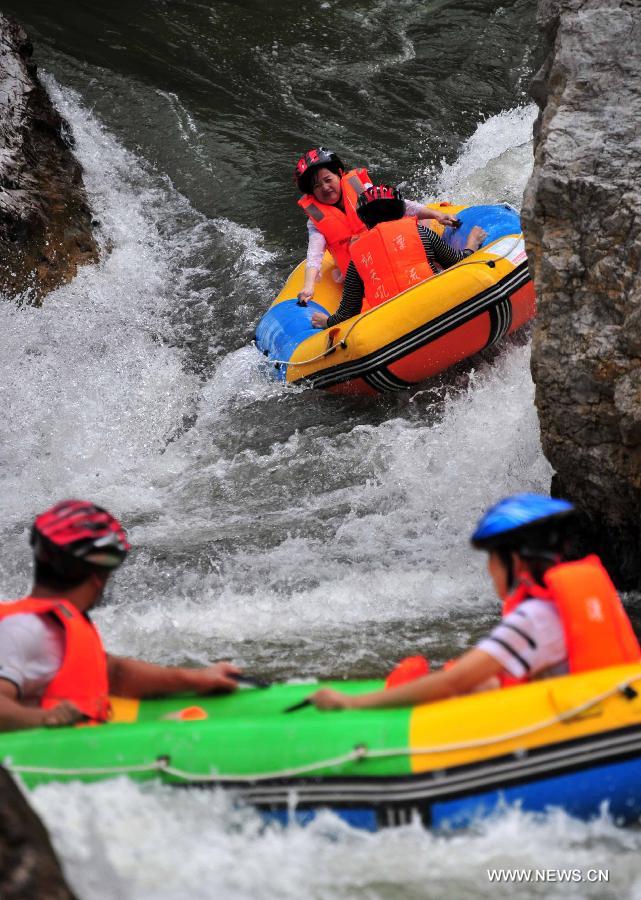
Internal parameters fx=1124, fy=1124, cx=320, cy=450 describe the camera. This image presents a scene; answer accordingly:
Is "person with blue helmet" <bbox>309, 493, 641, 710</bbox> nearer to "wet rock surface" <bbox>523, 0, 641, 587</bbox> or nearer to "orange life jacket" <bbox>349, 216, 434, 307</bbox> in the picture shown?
"wet rock surface" <bbox>523, 0, 641, 587</bbox>

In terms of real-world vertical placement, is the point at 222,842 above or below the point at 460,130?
below

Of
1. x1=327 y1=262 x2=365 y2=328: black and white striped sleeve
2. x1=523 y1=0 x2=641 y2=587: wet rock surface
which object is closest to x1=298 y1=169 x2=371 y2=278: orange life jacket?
x1=327 y1=262 x2=365 y2=328: black and white striped sleeve

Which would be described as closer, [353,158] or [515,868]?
[515,868]

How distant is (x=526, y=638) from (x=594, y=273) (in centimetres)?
218

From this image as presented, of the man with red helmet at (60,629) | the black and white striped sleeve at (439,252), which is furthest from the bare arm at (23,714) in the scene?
the black and white striped sleeve at (439,252)

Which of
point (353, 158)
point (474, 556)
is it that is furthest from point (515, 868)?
point (353, 158)

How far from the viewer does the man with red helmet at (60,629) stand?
3098 millimetres

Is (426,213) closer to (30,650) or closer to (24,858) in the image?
(30,650)

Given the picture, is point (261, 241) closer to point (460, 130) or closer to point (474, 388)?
point (460, 130)

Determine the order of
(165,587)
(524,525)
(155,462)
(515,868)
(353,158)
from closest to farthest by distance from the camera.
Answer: (515,868)
(524,525)
(165,587)
(155,462)
(353,158)

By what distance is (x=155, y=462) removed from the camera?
7.19 metres

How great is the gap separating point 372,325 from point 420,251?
0.70 meters

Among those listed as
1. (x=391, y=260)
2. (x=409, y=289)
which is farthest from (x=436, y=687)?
(x=391, y=260)

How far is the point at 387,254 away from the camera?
749 cm
